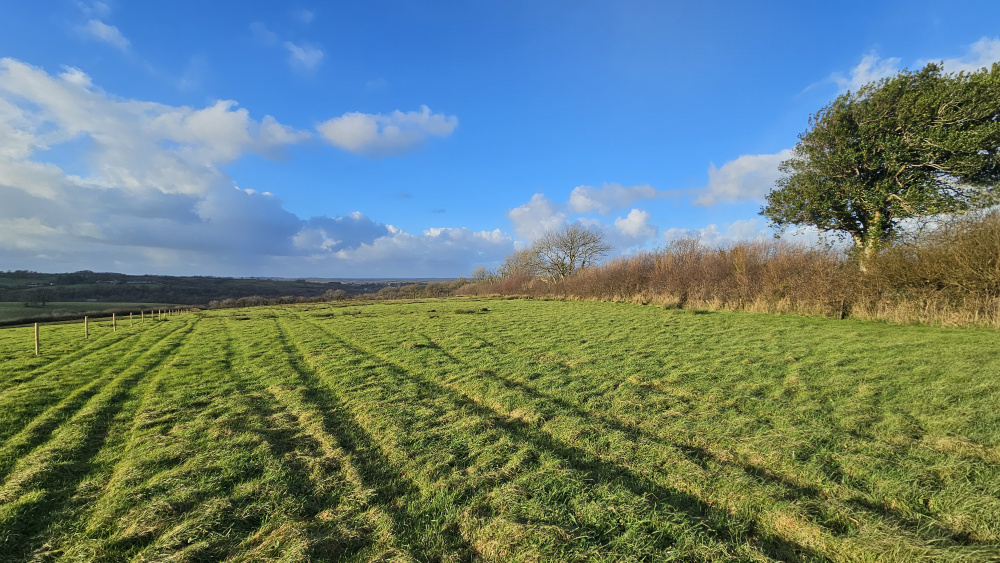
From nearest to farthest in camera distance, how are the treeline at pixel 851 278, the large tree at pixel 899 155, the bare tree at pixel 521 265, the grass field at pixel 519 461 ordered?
1. the grass field at pixel 519 461
2. the treeline at pixel 851 278
3. the large tree at pixel 899 155
4. the bare tree at pixel 521 265

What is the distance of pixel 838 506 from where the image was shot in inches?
125

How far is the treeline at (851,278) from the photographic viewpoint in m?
12.9

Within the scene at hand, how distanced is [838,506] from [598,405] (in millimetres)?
3383

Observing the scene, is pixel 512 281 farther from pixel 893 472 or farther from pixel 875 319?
pixel 893 472

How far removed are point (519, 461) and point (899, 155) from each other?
85.6ft

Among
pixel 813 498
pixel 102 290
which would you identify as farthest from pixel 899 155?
pixel 102 290

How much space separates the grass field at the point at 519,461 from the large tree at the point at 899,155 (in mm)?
13831

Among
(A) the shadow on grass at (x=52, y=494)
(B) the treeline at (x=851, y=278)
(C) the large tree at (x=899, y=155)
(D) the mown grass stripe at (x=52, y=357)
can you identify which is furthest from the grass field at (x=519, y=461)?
(C) the large tree at (x=899, y=155)

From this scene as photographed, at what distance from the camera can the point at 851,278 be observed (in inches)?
658

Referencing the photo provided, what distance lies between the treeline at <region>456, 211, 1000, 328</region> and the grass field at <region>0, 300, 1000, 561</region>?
668cm

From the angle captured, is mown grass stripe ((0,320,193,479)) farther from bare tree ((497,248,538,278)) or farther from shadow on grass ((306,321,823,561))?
bare tree ((497,248,538,278))

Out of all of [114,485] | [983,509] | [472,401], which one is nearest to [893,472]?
[983,509]

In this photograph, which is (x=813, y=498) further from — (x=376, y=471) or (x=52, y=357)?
(x=52, y=357)

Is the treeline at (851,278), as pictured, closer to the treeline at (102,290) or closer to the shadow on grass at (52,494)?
the shadow on grass at (52,494)
